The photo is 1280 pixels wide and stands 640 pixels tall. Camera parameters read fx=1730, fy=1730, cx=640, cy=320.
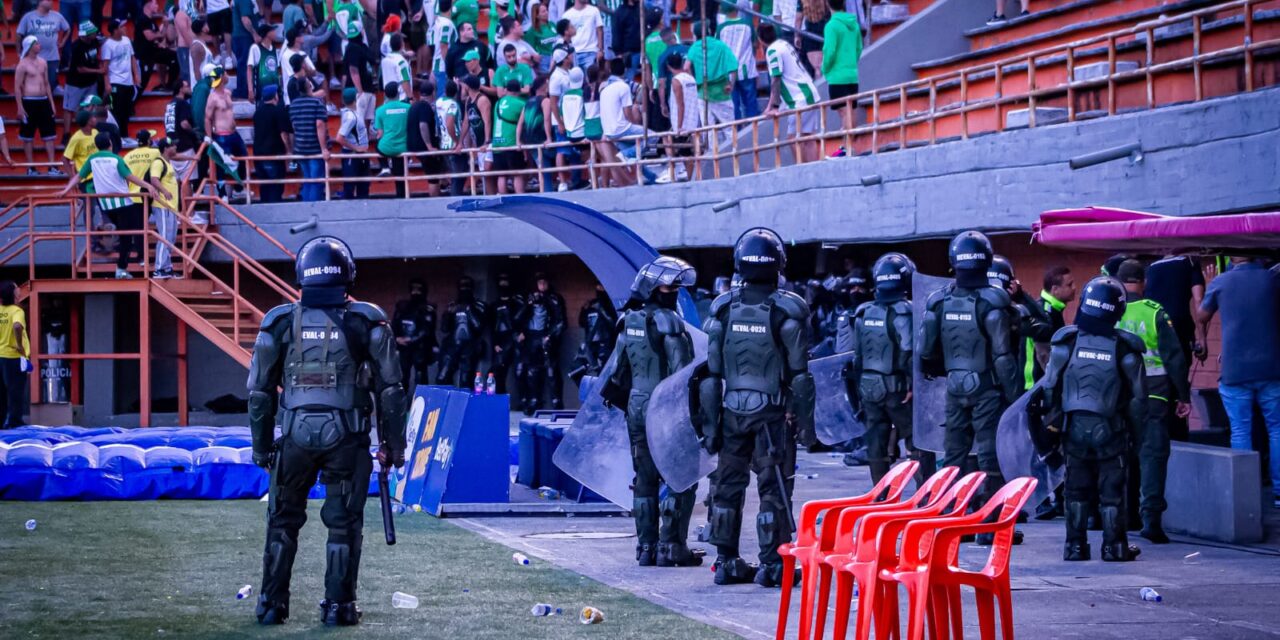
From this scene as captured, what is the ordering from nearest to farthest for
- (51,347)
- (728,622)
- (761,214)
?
(728,622)
(761,214)
(51,347)

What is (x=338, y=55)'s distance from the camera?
25938 mm

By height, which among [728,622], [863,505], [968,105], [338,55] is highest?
[338,55]

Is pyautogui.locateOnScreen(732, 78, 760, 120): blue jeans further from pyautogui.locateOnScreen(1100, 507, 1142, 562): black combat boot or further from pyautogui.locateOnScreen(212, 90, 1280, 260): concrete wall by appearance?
pyautogui.locateOnScreen(1100, 507, 1142, 562): black combat boot

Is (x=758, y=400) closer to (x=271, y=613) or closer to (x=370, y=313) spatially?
(x=370, y=313)

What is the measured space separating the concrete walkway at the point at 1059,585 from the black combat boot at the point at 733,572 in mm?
85

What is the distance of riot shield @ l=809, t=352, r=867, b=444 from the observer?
1360 centimetres

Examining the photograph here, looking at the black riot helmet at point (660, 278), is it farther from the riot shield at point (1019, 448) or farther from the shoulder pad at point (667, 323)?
the riot shield at point (1019, 448)

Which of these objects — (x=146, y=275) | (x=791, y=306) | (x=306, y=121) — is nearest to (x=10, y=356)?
(x=146, y=275)

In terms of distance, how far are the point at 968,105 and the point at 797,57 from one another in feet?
15.4

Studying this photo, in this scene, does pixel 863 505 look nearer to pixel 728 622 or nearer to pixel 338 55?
pixel 728 622

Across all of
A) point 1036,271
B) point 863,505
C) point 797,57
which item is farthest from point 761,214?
point 863,505

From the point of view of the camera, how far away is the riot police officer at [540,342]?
24438 millimetres

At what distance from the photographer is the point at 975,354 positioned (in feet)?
37.7

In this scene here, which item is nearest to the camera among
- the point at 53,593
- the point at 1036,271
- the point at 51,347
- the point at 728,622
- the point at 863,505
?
the point at 863,505
